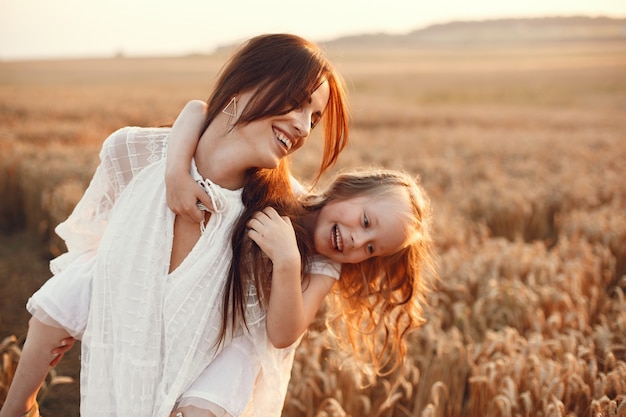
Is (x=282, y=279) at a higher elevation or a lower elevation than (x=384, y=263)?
higher

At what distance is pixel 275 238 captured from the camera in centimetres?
184

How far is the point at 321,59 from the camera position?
1998 millimetres

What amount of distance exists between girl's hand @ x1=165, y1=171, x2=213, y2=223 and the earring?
265 mm

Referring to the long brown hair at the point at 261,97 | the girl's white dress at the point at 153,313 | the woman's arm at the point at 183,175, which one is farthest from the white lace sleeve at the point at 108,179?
the long brown hair at the point at 261,97

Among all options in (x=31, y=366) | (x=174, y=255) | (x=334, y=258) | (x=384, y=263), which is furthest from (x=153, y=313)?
(x=384, y=263)

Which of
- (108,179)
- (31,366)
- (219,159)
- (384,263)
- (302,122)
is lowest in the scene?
(31,366)

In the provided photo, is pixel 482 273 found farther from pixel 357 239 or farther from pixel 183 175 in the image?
pixel 183 175

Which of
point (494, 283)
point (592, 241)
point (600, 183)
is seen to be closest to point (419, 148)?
point (600, 183)

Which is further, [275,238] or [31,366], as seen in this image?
[31,366]

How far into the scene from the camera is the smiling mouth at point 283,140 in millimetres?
1927

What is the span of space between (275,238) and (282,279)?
14 cm

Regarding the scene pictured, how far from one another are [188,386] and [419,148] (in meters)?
8.65

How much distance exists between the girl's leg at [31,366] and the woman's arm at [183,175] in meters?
0.67

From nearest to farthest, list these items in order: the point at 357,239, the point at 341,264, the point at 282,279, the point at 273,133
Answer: the point at 282,279, the point at 273,133, the point at 357,239, the point at 341,264
